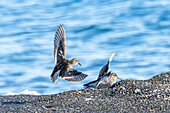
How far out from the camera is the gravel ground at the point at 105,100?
20.6ft

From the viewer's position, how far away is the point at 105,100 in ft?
22.0

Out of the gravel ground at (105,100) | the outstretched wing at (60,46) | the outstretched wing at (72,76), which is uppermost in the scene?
the outstretched wing at (60,46)

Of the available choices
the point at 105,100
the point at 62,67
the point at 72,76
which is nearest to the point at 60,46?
the point at 62,67

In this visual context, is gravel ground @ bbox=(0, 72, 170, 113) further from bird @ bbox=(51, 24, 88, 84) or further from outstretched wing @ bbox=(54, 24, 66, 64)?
outstretched wing @ bbox=(54, 24, 66, 64)

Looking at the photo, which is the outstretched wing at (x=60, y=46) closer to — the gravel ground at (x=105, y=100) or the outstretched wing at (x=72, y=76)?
the outstretched wing at (x=72, y=76)

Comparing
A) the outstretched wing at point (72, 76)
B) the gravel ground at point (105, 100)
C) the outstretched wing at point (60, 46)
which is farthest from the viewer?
the outstretched wing at point (60, 46)

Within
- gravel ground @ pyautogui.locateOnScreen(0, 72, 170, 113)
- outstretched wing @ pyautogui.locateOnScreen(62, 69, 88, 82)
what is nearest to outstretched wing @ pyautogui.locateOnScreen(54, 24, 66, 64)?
outstretched wing @ pyautogui.locateOnScreen(62, 69, 88, 82)

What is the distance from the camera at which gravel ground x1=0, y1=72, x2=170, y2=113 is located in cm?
628

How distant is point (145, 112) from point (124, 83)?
1.43 meters

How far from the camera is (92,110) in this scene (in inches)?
244

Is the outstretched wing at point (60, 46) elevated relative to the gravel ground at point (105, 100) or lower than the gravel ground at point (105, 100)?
elevated

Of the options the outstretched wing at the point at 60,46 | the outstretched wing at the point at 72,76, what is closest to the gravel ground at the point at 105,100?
the outstretched wing at the point at 72,76

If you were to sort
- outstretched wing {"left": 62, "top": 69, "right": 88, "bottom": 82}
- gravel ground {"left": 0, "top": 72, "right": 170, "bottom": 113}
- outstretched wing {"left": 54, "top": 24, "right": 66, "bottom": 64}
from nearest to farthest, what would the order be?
1. gravel ground {"left": 0, "top": 72, "right": 170, "bottom": 113}
2. outstretched wing {"left": 62, "top": 69, "right": 88, "bottom": 82}
3. outstretched wing {"left": 54, "top": 24, "right": 66, "bottom": 64}

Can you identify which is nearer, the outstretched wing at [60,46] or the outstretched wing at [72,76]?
the outstretched wing at [72,76]
